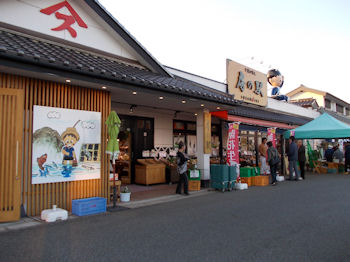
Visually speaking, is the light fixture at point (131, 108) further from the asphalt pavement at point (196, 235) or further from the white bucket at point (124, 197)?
the asphalt pavement at point (196, 235)

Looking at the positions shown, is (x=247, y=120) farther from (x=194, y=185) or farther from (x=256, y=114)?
(x=194, y=185)

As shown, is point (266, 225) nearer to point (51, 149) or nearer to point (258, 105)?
point (51, 149)

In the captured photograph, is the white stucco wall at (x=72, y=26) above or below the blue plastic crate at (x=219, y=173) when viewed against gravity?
above

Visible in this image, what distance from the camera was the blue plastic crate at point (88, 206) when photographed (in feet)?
22.1

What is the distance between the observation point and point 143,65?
10031 millimetres

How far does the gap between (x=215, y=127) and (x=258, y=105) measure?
330cm

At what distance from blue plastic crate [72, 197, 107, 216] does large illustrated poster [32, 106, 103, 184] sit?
26.1 inches

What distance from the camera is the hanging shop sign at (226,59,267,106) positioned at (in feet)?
48.9

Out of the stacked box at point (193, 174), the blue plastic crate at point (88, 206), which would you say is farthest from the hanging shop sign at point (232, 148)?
the blue plastic crate at point (88, 206)

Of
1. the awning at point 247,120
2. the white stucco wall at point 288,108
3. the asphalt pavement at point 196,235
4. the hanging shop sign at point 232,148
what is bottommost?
the asphalt pavement at point 196,235

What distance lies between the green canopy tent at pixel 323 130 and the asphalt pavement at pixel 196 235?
653cm

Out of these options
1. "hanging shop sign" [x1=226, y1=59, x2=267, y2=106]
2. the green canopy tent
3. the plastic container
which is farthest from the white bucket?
the green canopy tent

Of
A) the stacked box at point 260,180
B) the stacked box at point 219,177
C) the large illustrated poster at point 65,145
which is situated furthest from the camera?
the stacked box at point 260,180

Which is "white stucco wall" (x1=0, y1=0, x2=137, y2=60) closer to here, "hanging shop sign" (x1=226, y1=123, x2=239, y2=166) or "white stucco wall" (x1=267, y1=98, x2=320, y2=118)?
"hanging shop sign" (x1=226, y1=123, x2=239, y2=166)
